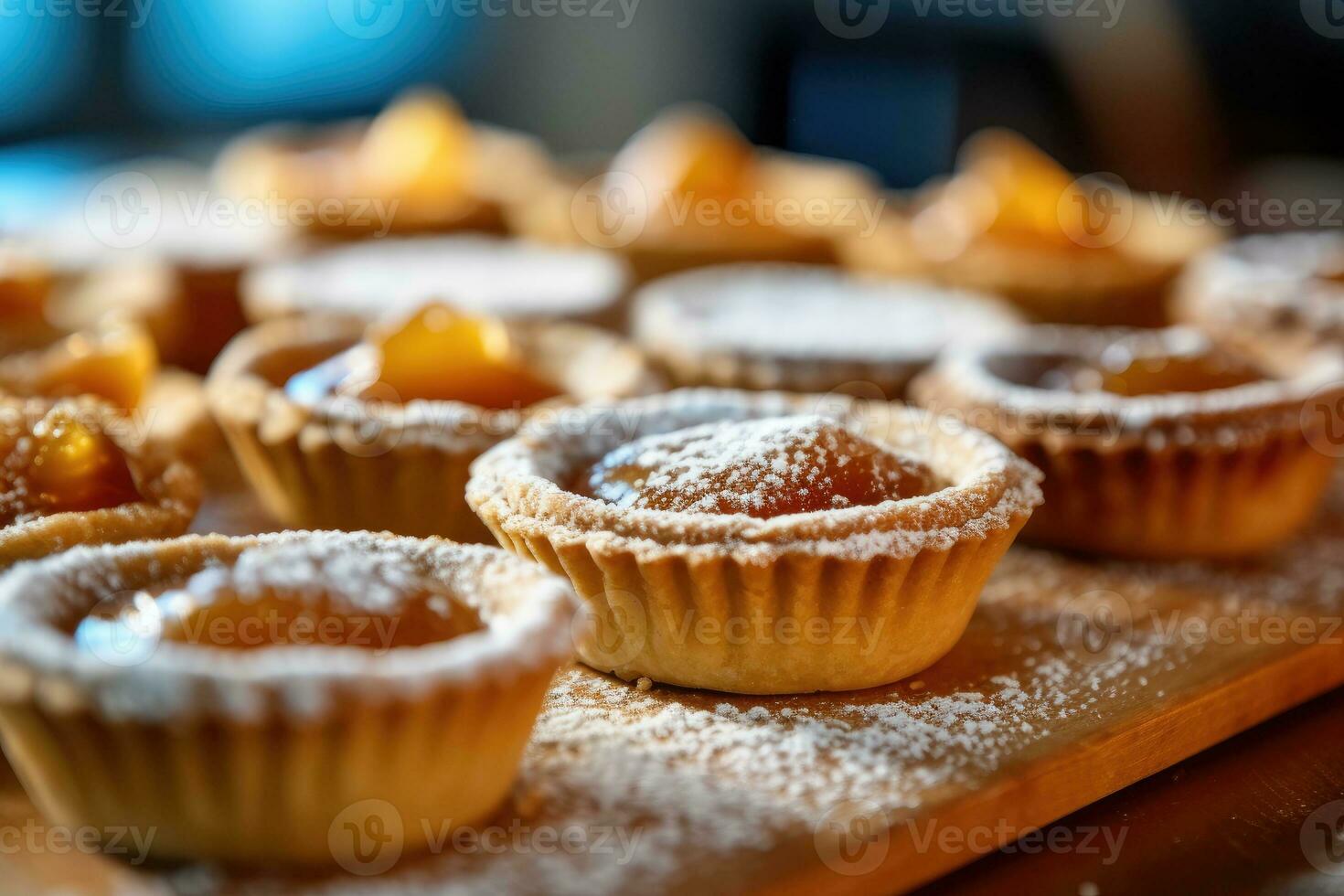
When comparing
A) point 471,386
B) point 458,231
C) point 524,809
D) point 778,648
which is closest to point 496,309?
point 471,386

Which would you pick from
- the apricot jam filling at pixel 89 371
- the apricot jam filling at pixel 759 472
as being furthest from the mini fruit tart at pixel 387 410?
the apricot jam filling at pixel 759 472

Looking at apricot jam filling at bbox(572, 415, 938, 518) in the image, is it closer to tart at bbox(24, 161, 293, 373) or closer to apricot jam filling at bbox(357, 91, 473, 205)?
tart at bbox(24, 161, 293, 373)

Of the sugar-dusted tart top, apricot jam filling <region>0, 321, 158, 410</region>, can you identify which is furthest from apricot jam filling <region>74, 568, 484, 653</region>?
apricot jam filling <region>0, 321, 158, 410</region>

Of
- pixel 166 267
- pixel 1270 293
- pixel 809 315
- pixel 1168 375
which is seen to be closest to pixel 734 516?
pixel 1168 375

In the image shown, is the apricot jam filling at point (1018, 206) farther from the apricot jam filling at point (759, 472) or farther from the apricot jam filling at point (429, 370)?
the apricot jam filling at point (759, 472)

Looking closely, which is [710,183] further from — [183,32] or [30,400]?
[183,32]

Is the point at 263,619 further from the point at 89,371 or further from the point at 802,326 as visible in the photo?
the point at 802,326
